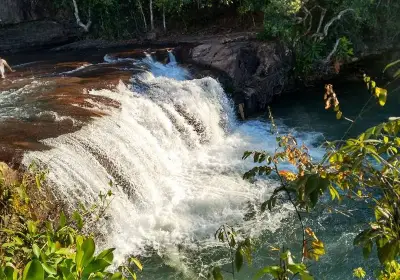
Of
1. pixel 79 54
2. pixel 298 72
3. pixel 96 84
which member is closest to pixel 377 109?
pixel 298 72

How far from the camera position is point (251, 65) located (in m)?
11.9

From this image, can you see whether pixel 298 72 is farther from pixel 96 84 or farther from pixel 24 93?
pixel 24 93

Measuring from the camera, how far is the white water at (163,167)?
20.3 ft

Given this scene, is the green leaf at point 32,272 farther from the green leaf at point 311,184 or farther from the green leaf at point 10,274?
the green leaf at point 311,184

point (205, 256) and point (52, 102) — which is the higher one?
point (52, 102)

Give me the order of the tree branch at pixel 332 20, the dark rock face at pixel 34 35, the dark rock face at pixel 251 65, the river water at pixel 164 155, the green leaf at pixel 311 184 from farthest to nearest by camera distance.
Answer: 1. the dark rock face at pixel 34 35
2. the tree branch at pixel 332 20
3. the dark rock face at pixel 251 65
4. the river water at pixel 164 155
5. the green leaf at pixel 311 184

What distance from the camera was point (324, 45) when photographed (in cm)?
1304

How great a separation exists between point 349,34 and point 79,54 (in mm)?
9269

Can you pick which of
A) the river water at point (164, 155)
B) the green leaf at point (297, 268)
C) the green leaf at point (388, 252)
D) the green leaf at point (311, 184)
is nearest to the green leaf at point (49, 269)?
the green leaf at point (297, 268)

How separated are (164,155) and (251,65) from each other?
473cm

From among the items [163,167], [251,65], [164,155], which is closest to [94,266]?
[163,167]

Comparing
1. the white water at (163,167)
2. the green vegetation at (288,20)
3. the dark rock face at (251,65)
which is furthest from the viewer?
the green vegetation at (288,20)

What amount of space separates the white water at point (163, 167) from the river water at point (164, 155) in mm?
20

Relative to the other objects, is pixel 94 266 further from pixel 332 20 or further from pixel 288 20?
pixel 332 20
